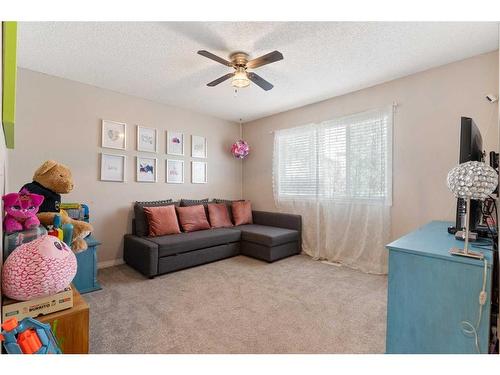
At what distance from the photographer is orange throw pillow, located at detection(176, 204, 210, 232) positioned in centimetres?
354

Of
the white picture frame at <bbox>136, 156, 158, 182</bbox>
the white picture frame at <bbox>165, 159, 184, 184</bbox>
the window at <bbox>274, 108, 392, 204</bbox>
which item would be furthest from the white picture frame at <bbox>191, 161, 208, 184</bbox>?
the window at <bbox>274, 108, 392, 204</bbox>

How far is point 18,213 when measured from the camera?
1.18 meters

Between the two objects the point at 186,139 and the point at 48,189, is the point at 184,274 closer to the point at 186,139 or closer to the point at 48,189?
the point at 48,189

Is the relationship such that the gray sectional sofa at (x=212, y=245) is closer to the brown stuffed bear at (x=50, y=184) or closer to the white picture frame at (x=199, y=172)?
the white picture frame at (x=199, y=172)

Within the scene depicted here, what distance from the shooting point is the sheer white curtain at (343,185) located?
9.87 ft

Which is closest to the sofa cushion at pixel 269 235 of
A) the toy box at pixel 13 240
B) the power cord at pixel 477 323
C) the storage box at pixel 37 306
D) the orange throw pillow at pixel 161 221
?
the orange throw pillow at pixel 161 221

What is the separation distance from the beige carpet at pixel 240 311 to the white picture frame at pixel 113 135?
1.66 meters

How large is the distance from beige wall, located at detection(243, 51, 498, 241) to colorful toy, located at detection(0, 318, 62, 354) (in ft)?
10.7

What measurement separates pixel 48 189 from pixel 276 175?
3202 mm

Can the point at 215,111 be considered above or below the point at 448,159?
above

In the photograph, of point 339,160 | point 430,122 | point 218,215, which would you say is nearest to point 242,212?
point 218,215

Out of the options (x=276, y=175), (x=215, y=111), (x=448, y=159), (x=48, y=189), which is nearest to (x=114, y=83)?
(x=215, y=111)

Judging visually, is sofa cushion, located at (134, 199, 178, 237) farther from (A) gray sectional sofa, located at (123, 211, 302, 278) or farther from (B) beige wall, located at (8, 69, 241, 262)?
(B) beige wall, located at (8, 69, 241, 262)

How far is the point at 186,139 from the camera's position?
158 inches
